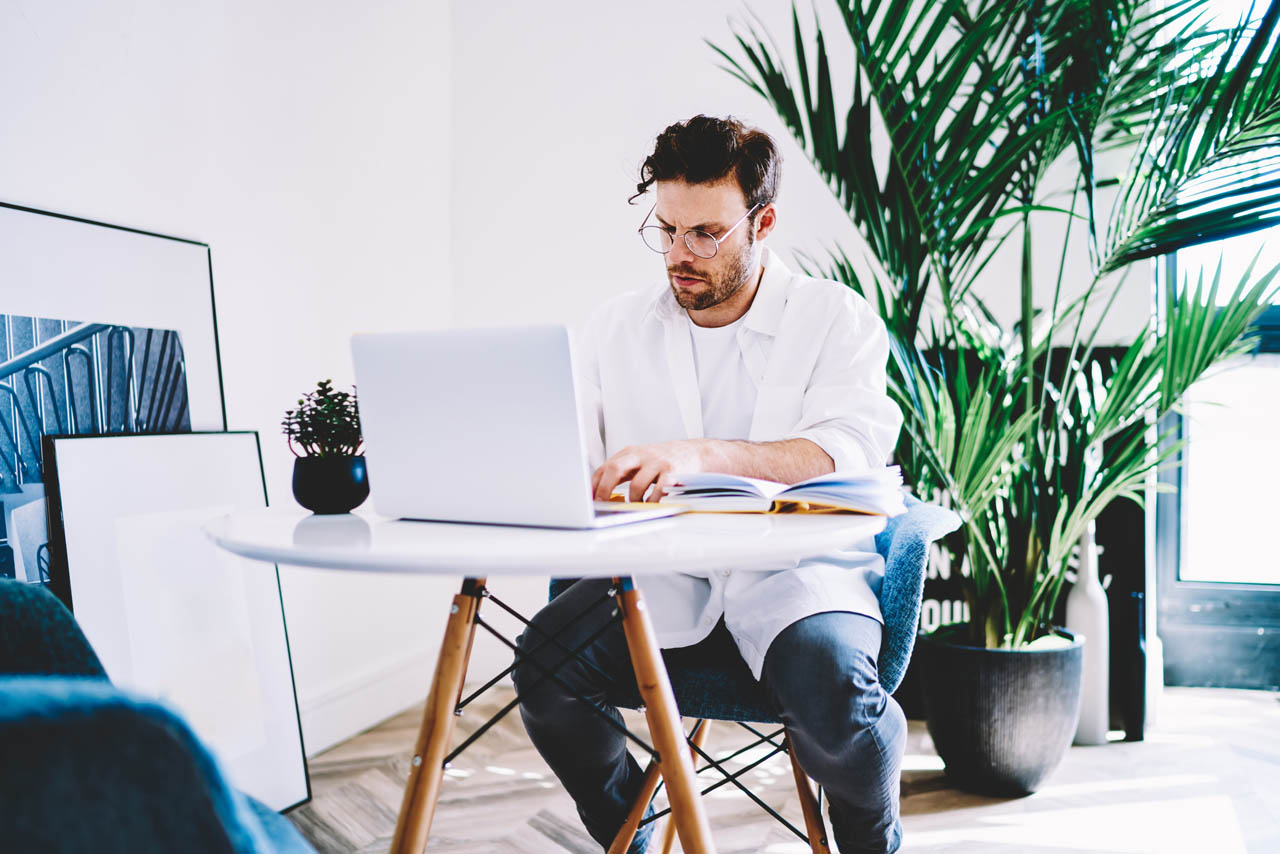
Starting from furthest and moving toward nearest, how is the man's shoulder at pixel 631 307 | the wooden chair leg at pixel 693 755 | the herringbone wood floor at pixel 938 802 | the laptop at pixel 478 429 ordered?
the herringbone wood floor at pixel 938 802
the man's shoulder at pixel 631 307
the wooden chair leg at pixel 693 755
the laptop at pixel 478 429

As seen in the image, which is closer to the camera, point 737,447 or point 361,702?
point 737,447

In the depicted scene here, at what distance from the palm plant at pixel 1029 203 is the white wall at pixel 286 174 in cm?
111

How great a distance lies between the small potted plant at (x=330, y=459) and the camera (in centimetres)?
121

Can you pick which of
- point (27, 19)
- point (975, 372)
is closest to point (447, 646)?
point (27, 19)

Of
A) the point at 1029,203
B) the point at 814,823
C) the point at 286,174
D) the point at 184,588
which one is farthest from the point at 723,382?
the point at 286,174

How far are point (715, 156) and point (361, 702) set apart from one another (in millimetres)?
1748

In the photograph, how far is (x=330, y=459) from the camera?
1.22 metres

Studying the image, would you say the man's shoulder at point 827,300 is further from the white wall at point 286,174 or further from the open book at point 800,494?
the white wall at point 286,174

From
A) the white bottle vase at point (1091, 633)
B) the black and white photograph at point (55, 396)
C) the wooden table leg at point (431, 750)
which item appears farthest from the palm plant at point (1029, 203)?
the black and white photograph at point (55, 396)

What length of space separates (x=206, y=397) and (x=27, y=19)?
75 centimetres

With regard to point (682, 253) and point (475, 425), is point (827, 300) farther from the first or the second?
point (475, 425)

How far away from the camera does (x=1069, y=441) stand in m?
2.04

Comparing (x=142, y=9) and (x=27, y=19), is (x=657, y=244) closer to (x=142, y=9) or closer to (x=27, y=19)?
(x=142, y=9)

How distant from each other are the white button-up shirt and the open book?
20cm
